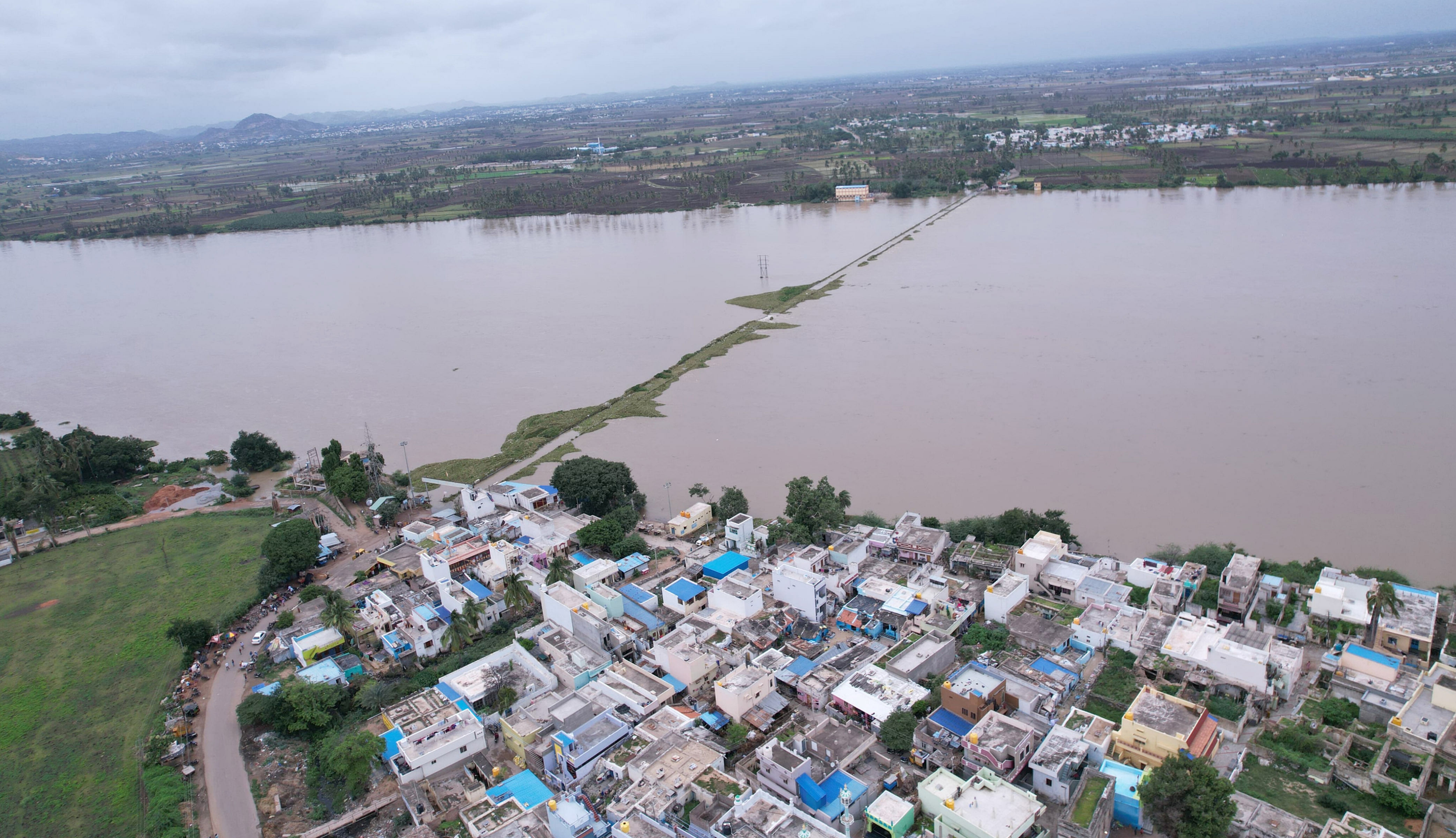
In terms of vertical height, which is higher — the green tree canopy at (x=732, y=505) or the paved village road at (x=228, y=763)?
the green tree canopy at (x=732, y=505)

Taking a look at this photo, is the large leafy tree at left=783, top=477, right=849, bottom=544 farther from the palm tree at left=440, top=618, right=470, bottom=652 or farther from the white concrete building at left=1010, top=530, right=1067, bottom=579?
the palm tree at left=440, top=618, right=470, bottom=652

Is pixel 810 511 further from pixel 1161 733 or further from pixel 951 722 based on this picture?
pixel 1161 733

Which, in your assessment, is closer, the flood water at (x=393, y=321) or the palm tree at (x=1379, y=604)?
the palm tree at (x=1379, y=604)

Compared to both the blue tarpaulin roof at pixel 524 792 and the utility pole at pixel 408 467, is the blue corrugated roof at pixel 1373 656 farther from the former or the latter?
the utility pole at pixel 408 467

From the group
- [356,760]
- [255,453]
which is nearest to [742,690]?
[356,760]

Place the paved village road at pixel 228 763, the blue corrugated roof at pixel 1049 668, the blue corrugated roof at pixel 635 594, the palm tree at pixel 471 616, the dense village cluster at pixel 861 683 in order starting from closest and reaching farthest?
the dense village cluster at pixel 861 683 → the paved village road at pixel 228 763 → the blue corrugated roof at pixel 1049 668 → the palm tree at pixel 471 616 → the blue corrugated roof at pixel 635 594

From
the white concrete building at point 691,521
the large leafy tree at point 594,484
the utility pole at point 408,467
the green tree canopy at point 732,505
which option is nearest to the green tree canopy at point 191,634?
the utility pole at point 408,467

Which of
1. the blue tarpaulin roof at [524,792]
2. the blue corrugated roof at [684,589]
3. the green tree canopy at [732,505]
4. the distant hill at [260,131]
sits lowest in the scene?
the blue tarpaulin roof at [524,792]

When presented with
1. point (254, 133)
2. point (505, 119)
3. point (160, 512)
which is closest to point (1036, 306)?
point (160, 512)
